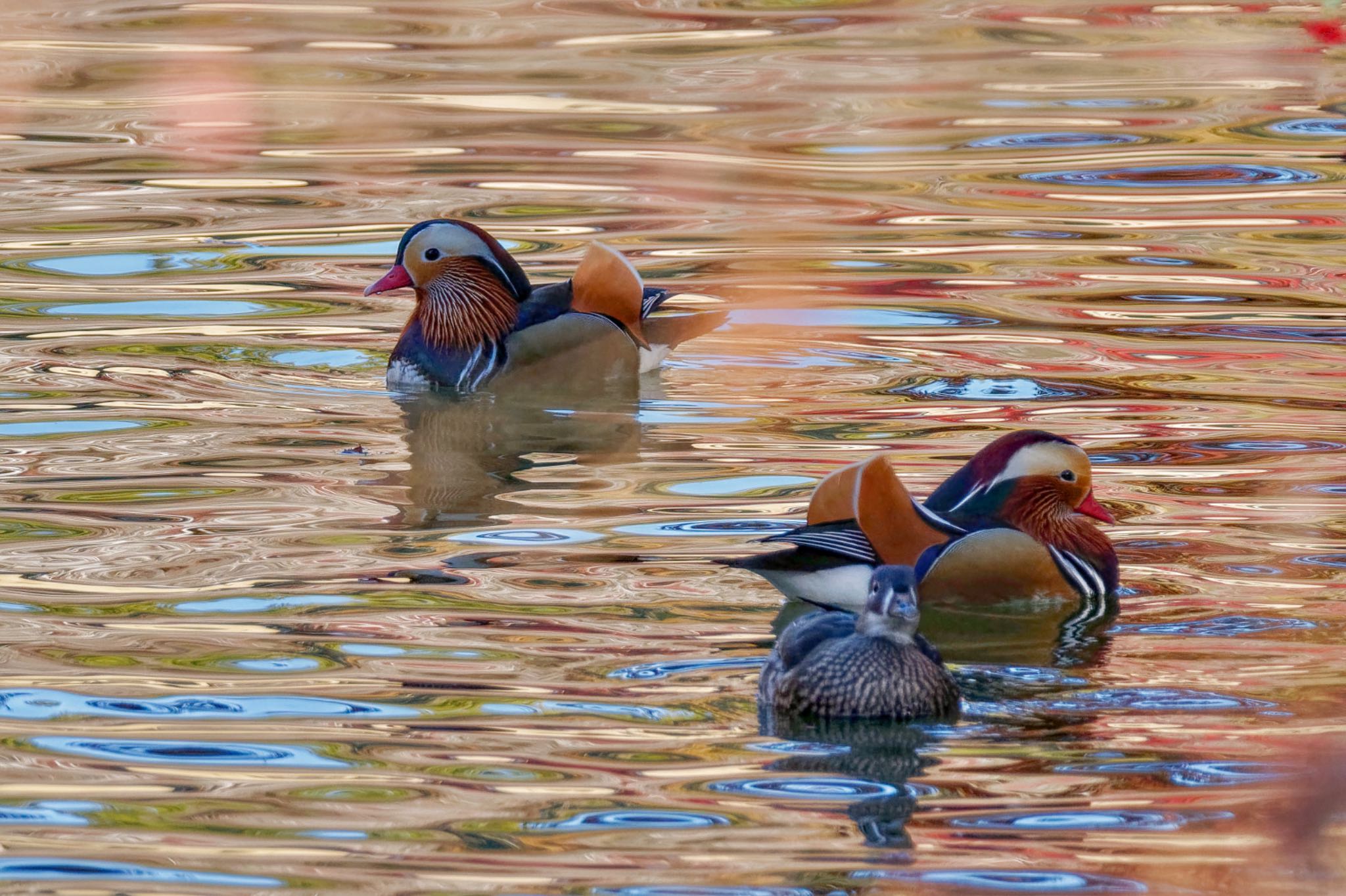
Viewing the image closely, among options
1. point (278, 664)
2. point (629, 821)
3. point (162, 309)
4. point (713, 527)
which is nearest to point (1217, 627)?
point (713, 527)

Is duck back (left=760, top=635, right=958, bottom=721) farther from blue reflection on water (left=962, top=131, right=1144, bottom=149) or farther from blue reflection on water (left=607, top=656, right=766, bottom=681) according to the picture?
blue reflection on water (left=962, top=131, right=1144, bottom=149)

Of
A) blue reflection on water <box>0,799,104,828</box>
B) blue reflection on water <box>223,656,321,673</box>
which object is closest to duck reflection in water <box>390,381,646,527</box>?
blue reflection on water <box>223,656,321,673</box>

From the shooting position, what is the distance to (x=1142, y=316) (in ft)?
38.1

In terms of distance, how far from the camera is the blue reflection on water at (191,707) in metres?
6.20

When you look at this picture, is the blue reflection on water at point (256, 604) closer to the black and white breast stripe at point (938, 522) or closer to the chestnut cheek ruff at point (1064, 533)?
the black and white breast stripe at point (938, 522)

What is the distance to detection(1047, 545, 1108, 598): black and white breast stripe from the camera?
283 inches

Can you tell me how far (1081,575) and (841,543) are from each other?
32.3 inches

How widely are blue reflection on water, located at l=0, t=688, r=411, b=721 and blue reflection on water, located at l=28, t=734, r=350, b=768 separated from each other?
0.21m

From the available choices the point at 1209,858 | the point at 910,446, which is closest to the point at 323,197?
the point at 910,446

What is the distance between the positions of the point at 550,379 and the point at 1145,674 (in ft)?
15.9

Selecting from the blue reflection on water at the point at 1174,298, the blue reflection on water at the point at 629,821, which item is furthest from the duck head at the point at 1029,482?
the blue reflection on water at the point at 1174,298

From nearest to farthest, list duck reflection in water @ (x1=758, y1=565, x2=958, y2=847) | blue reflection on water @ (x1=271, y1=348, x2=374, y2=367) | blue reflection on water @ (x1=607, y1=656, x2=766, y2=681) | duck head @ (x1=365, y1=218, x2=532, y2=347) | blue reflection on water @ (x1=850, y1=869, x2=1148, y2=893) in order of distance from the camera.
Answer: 1. blue reflection on water @ (x1=850, y1=869, x2=1148, y2=893)
2. duck reflection in water @ (x1=758, y1=565, x2=958, y2=847)
3. blue reflection on water @ (x1=607, y1=656, x2=766, y2=681)
4. blue reflection on water @ (x1=271, y1=348, x2=374, y2=367)
5. duck head @ (x1=365, y1=218, x2=532, y2=347)

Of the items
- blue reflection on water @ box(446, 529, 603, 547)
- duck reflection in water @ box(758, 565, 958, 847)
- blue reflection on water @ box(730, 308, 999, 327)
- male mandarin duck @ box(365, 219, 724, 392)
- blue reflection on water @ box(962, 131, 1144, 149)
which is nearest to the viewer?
duck reflection in water @ box(758, 565, 958, 847)

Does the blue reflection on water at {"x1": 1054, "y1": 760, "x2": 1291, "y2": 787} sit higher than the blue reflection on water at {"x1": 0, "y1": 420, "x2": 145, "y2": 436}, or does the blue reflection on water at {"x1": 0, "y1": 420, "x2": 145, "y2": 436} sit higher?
the blue reflection on water at {"x1": 0, "y1": 420, "x2": 145, "y2": 436}
